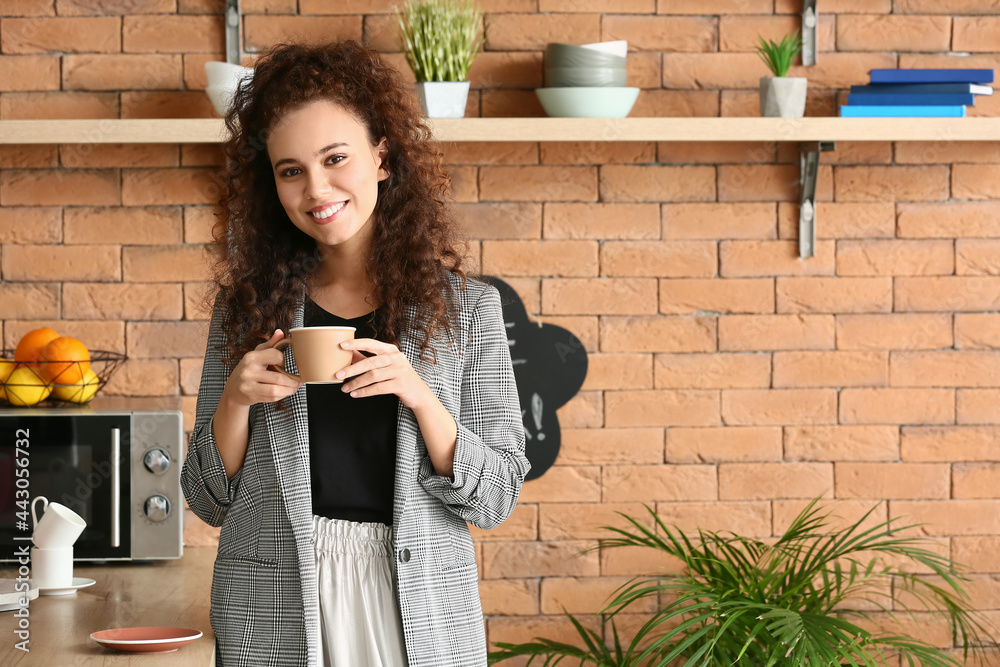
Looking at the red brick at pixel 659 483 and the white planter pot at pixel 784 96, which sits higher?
the white planter pot at pixel 784 96

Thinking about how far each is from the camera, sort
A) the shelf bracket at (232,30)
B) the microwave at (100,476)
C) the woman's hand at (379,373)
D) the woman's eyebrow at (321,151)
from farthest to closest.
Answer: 1. the shelf bracket at (232,30)
2. the microwave at (100,476)
3. the woman's eyebrow at (321,151)
4. the woman's hand at (379,373)

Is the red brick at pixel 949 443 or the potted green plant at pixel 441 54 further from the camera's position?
the red brick at pixel 949 443

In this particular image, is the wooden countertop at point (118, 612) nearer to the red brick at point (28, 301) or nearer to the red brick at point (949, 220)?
the red brick at point (28, 301)

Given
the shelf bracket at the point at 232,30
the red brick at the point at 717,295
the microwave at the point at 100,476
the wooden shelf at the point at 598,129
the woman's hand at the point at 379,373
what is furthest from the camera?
the red brick at the point at 717,295

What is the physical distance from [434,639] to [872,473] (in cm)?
137

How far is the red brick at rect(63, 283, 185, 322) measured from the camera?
2029 millimetres

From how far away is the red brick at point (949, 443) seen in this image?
6.95ft

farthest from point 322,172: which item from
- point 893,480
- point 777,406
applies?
point 893,480

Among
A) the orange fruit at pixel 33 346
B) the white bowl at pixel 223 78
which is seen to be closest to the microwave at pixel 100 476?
the orange fruit at pixel 33 346

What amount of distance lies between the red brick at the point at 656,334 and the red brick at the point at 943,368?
1.49 ft

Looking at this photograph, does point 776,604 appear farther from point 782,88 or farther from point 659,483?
point 782,88

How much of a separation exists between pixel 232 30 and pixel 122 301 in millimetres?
657

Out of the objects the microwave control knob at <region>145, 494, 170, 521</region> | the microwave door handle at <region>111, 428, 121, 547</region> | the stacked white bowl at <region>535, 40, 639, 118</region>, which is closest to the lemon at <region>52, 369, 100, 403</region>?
the microwave door handle at <region>111, 428, 121, 547</region>

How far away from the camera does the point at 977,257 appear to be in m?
2.11
